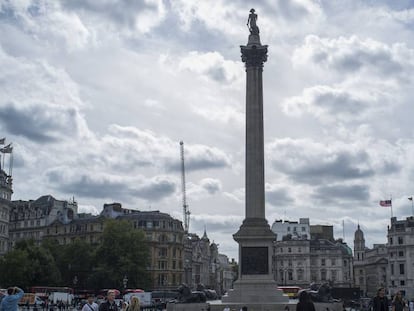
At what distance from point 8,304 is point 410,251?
11856 cm

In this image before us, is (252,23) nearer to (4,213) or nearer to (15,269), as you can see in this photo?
(15,269)

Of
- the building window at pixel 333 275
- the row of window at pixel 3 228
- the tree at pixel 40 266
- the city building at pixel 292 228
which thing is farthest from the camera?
the city building at pixel 292 228

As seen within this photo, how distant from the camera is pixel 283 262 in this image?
511ft

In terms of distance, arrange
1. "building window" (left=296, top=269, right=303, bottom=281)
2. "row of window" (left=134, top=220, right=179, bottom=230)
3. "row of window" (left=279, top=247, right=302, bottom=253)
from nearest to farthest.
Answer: "row of window" (left=134, top=220, right=179, bottom=230) → "building window" (left=296, top=269, right=303, bottom=281) → "row of window" (left=279, top=247, right=302, bottom=253)

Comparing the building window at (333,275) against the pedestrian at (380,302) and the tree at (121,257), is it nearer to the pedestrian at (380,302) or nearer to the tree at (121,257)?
the tree at (121,257)

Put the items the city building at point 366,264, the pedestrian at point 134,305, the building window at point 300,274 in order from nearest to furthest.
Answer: the pedestrian at point 134,305, the building window at point 300,274, the city building at point 366,264

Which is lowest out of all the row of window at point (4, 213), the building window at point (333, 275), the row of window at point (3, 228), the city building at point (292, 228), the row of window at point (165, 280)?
the row of window at point (165, 280)

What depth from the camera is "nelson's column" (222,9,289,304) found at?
5409cm

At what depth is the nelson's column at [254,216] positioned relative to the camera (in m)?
54.1

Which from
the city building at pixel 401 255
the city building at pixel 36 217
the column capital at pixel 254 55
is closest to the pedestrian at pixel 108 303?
the column capital at pixel 254 55

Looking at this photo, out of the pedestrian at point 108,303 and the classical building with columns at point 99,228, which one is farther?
the classical building with columns at point 99,228

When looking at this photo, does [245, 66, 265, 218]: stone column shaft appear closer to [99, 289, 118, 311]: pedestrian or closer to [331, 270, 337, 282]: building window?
[99, 289, 118, 311]: pedestrian

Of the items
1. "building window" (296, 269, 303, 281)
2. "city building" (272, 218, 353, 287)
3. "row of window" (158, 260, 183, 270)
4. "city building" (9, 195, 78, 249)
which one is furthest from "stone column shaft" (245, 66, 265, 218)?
"building window" (296, 269, 303, 281)

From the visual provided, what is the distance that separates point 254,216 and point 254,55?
15.7 m
